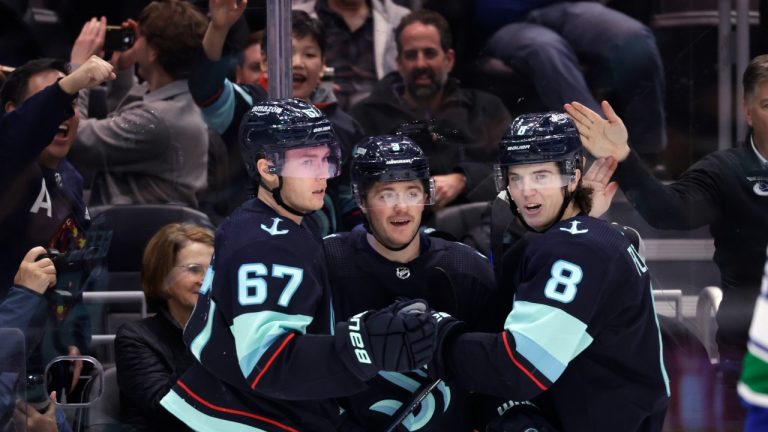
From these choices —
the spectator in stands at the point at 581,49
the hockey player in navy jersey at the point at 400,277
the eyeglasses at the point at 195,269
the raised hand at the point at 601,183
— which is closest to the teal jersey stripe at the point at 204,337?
the hockey player in navy jersey at the point at 400,277

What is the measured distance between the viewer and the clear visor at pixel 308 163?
98.0 inches

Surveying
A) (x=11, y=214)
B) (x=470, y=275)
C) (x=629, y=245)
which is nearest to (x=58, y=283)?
(x=11, y=214)

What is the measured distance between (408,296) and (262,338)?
0.51m

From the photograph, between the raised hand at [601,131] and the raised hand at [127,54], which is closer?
the raised hand at [601,131]

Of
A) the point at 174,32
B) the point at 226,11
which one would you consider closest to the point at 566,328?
the point at 226,11

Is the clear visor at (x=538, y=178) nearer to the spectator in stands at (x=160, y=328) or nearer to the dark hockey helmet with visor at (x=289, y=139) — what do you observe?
the dark hockey helmet with visor at (x=289, y=139)

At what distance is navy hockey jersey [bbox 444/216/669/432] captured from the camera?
2408 millimetres

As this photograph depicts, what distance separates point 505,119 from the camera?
3.36 metres

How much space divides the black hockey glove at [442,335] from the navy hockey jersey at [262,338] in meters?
0.19

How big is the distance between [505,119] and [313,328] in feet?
3.74

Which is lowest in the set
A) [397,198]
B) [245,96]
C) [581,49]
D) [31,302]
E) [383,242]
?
[31,302]

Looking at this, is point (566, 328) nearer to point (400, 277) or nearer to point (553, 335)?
point (553, 335)

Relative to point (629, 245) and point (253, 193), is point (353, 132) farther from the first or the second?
point (629, 245)

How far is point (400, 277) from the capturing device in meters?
2.71
